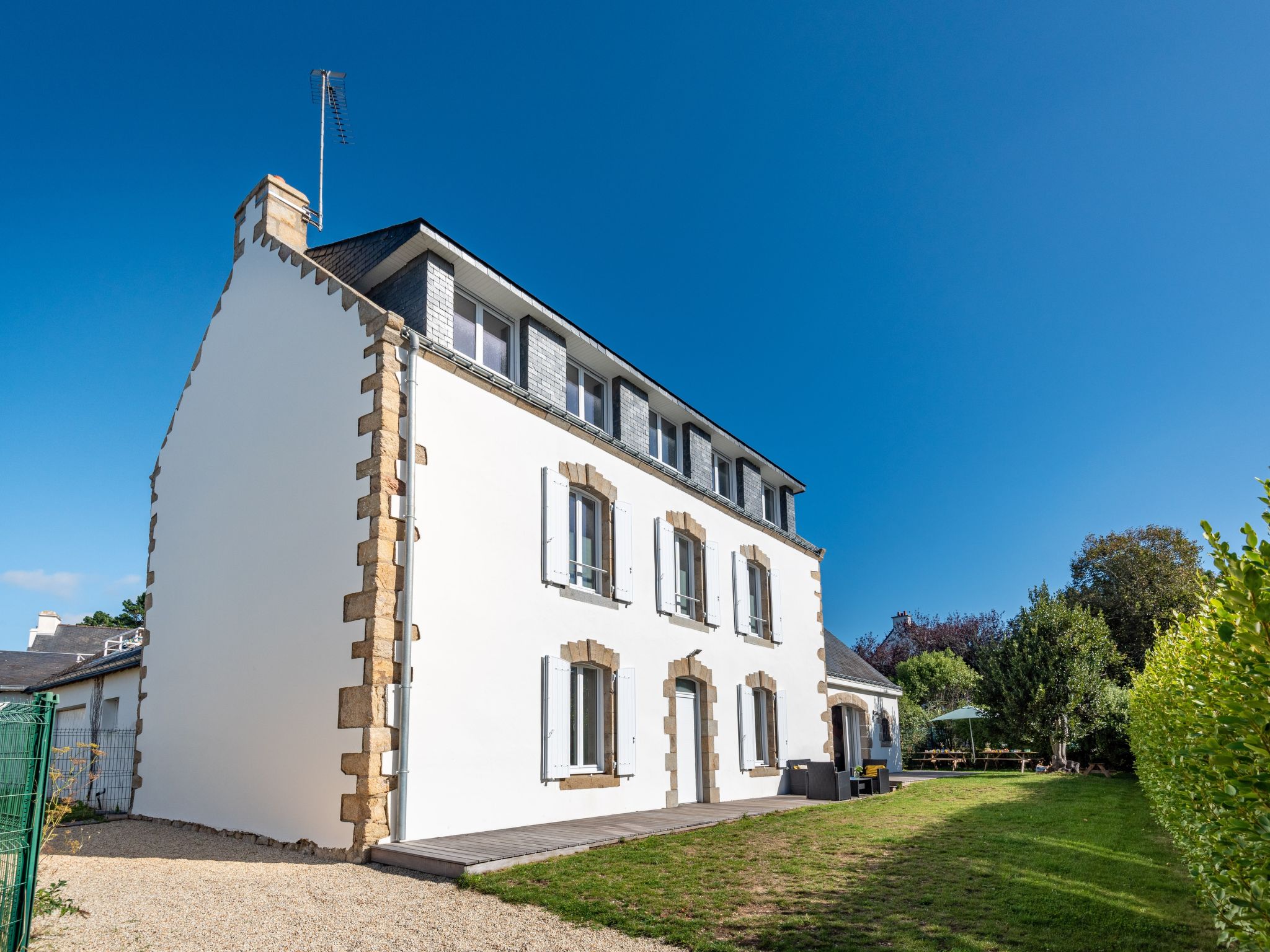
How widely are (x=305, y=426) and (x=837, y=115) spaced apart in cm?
934

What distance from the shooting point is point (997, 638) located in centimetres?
3509

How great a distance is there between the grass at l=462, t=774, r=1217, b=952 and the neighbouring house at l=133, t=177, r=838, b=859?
6.03 ft

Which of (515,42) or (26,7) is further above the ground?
(515,42)

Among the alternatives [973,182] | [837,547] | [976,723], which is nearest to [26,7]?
[973,182]

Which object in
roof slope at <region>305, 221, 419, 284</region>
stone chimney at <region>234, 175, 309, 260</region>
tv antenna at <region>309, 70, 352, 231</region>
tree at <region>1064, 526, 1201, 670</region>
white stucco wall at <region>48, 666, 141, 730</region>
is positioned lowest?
white stucco wall at <region>48, 666, 141, 730</region>

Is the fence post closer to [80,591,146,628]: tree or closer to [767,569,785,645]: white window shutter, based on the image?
[767,569,785,645]: white window shutter

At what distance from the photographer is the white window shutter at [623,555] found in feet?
37.9

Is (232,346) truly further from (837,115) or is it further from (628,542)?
(837,115)

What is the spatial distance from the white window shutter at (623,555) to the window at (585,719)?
1173 mm

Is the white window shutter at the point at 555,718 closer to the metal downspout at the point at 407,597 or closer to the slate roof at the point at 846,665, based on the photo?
the metal downspout at the point at 407,597

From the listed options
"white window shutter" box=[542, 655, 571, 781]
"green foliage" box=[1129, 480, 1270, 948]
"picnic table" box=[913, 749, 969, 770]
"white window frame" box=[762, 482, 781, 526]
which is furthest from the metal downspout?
"picnic table" box=[913, 749, 969, 770]

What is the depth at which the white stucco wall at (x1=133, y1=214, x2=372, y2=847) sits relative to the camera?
825cm

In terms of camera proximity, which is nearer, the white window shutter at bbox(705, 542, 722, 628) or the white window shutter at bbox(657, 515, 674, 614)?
the white window shutter at bbox(657, 515, 674, 614)

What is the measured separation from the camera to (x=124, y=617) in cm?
4384
